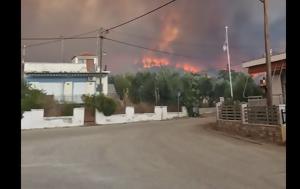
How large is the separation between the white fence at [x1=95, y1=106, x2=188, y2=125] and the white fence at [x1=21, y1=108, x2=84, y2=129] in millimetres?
1609

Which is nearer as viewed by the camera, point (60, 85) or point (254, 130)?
point (254, 130)

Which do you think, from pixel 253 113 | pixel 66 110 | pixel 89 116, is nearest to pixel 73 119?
pixel 66 110

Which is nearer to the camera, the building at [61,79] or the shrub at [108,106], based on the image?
the shrub at [108,106]

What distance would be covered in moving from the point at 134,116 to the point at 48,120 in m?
7.38

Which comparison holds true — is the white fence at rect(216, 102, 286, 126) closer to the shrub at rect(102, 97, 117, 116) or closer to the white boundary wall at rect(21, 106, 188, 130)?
the shrub at rect(102, 97, 117, 116)

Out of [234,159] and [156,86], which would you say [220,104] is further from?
[156,86]

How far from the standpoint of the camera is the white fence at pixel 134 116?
1093 inches

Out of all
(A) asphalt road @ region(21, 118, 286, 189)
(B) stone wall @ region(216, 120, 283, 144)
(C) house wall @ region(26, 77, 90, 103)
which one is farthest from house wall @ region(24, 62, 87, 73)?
(A) asphalt road @ region(21, 118, 286, 189)

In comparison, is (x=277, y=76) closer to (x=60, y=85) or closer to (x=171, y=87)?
(x=171, y=87)

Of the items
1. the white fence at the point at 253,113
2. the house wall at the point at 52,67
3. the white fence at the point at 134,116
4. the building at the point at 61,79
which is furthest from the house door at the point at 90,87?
the white fence at the point at 253,113

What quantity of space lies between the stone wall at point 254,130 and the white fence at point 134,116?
35.6 feet

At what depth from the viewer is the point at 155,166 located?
840 centimetres

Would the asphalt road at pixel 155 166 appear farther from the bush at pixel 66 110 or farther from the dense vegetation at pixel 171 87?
the dense vegetation at pixel 171 87

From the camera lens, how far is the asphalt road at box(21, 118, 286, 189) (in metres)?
6.52
